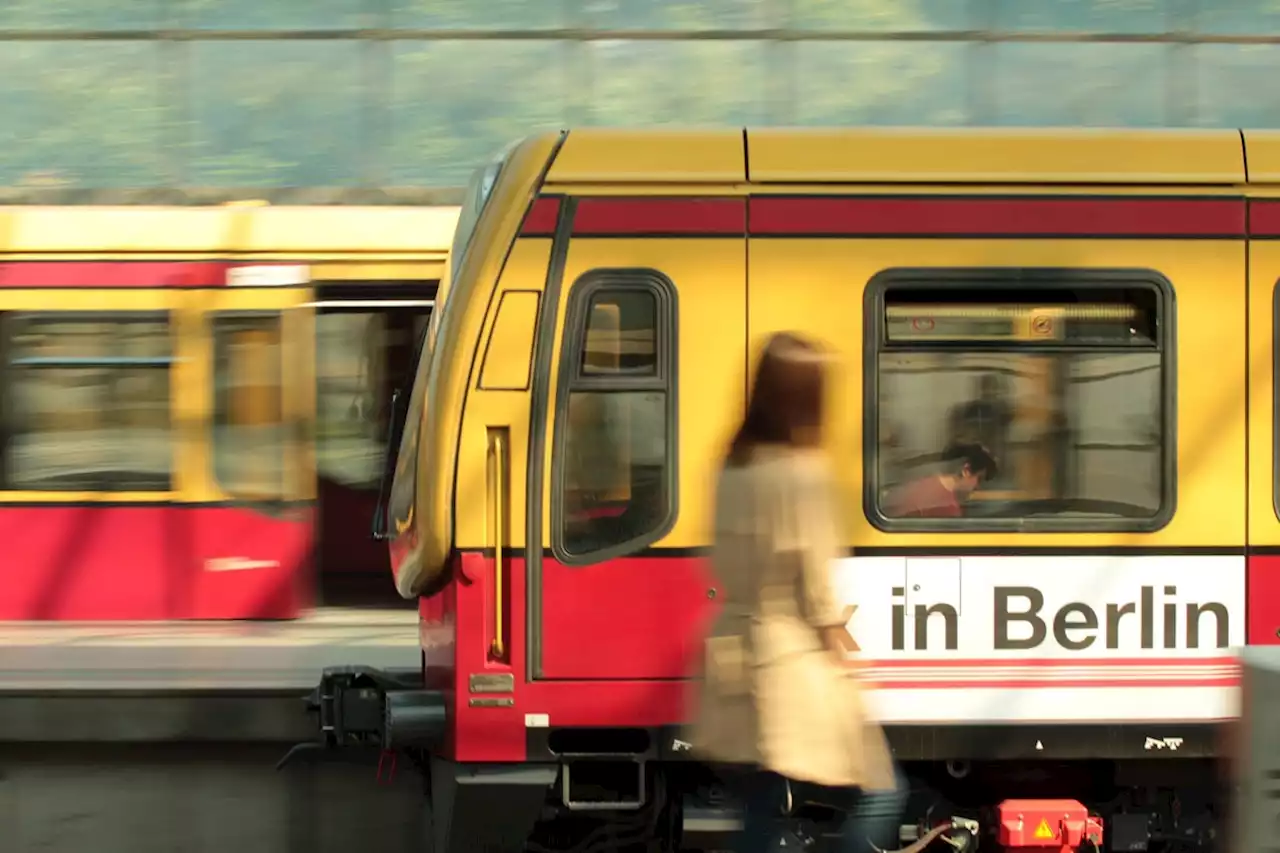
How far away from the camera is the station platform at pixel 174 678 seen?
24.9 ft

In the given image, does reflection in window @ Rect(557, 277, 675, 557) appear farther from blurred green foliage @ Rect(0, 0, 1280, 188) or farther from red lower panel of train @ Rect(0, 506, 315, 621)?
blurred green foliage @ Rect(0, 0, 1280, 188)

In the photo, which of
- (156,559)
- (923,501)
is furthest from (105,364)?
(923,501)

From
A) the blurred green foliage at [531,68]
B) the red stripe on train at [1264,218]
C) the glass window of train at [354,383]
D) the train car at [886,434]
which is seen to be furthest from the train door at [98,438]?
the red stripe on train at [1264,218]

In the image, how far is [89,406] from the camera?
10094 mm

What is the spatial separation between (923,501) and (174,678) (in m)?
3.84

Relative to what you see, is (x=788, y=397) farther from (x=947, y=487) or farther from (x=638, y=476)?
(x=947, y=487)

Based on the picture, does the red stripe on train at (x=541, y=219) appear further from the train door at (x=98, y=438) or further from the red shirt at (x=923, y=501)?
the train door at (x=98, y=438)

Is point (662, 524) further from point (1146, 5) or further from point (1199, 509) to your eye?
point (1146, 5)

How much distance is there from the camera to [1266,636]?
19.1ft

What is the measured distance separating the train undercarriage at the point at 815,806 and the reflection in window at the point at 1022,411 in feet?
2.61

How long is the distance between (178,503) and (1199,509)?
247 inches

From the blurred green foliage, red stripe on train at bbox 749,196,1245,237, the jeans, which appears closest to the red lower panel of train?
the blurred green foliage

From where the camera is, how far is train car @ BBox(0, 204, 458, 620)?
10.0 meters

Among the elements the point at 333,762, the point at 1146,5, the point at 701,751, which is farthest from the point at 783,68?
the point at 701,751
